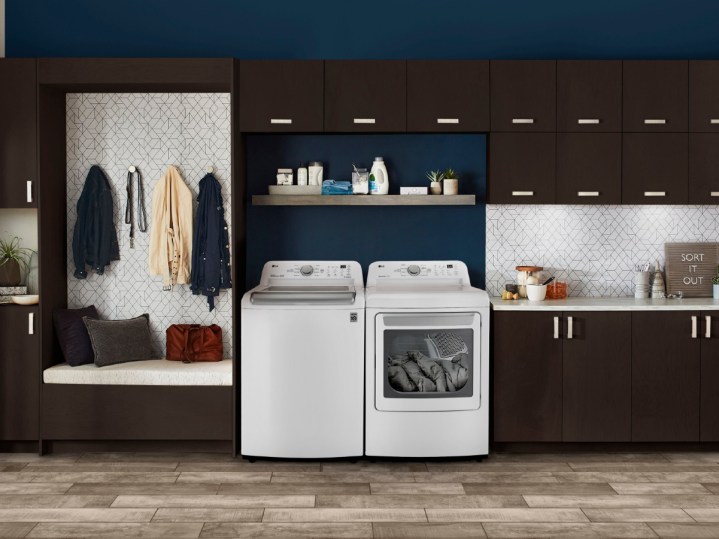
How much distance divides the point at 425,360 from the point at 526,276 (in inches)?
36.4

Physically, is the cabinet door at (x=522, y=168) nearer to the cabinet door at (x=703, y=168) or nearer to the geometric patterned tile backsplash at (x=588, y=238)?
the geometric patterned tile backsplash at (x=588, y=238)

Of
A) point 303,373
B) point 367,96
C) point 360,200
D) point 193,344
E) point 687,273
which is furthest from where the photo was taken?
point 687,273

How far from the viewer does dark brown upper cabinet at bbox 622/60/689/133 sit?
4516mm

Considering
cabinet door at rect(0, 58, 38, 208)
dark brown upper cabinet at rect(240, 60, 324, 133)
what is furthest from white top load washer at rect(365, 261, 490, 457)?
cabinet door at rect(0, 58, 38, 208)

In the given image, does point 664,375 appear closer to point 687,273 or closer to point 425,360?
point 687,273

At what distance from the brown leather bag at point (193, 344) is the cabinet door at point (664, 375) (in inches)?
98.0

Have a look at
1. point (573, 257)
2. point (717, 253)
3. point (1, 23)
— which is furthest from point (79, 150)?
point (717, 253)

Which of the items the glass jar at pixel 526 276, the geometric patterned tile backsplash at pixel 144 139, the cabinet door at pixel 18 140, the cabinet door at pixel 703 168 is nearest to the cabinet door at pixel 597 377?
the glass jar at pixel 526 276

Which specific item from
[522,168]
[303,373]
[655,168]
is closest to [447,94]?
[522,168]

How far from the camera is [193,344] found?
471cm

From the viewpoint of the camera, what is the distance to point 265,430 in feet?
14.1

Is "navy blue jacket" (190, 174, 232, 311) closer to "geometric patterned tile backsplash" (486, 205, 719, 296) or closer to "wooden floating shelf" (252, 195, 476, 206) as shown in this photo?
"wooden floating shelf" (252, 195, 476, 206)

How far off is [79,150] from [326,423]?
2294 millimetres

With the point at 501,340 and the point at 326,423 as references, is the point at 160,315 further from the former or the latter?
the point at 501,340
